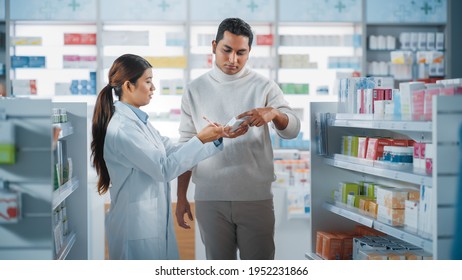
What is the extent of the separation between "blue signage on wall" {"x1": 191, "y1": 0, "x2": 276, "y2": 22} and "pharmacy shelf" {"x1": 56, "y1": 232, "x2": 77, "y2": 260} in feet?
12.5

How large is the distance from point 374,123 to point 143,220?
113 centimetres

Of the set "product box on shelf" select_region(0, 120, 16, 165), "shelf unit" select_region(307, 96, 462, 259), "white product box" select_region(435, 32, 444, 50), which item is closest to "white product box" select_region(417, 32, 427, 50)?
"white product box" select_region(435, 32, 444, 50)

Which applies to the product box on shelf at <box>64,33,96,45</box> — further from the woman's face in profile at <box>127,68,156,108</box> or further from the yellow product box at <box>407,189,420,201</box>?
the yellow product box at <box>407,189,420,201</box>

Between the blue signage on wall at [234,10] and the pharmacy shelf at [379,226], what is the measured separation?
3.57 m

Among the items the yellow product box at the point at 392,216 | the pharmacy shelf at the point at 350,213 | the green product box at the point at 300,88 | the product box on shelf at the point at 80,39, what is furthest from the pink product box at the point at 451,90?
the product box on shelf at the point at 80,39

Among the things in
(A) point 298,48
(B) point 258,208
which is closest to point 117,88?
(B) point 258,208

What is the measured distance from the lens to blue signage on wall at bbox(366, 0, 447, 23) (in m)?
6.93

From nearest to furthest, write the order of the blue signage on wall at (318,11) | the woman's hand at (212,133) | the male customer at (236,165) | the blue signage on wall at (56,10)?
the woman's hand at (212,133) < the male customer at (236,165) < the blue signage on wall at (56,10) < the blue signage on wall at (318,11)

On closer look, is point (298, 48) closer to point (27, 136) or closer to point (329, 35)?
point (329, 35)

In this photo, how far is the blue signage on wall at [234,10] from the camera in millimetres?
6711

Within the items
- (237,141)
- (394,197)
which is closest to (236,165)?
(237,141)

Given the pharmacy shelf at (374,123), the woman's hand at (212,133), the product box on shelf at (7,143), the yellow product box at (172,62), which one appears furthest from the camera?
the yellow product box at (172,62)

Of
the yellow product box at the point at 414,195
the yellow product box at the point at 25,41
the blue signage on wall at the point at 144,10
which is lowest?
the yellow product box at the point at 414,195

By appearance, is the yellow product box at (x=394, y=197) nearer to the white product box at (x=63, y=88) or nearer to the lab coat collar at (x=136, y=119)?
the lab coat collar at (x=136, y=119)
